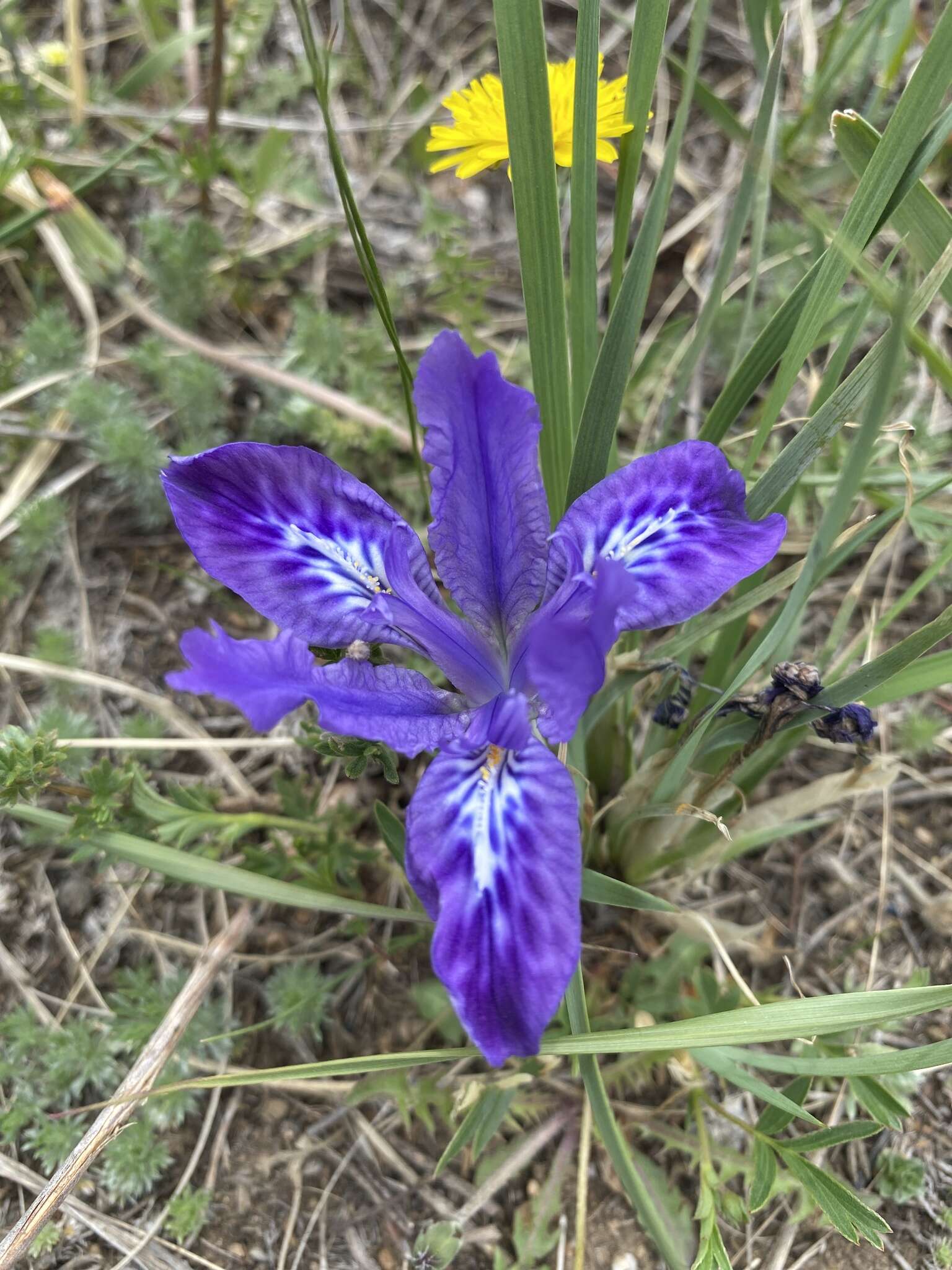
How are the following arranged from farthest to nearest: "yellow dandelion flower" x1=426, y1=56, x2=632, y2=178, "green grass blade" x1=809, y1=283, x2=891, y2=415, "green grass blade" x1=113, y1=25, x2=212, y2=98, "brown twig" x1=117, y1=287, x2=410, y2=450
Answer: "green grass blade" x1=113, y1=25, x2=212, y2=98
"brown twig" x1=117, y1=287, x2=410, y2=450
"yellow dandelion flower" x1=426, y1=56, x2=632, y2=178
"green grass blade" x1=809, y1=283, x2=891, y2=415

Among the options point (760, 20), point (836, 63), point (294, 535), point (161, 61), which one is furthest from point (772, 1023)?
point (161, 61)

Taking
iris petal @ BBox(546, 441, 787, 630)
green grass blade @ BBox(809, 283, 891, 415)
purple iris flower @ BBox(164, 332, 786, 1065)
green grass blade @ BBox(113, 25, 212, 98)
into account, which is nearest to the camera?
purple iris flower @ BBox(164, 332, 786, 1065)

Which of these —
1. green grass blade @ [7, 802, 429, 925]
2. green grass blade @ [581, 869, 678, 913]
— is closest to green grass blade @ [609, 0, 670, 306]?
green grass blade @ [581, 869, 678, 913]

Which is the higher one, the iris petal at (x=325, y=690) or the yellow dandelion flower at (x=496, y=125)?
the yellow dandelion flower at (x=496, y=125)

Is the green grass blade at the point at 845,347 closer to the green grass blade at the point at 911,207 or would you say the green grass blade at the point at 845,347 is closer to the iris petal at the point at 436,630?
the green grass blade at the point at 911,207

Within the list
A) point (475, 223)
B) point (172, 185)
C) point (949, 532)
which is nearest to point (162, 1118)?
→ point (949, 532)

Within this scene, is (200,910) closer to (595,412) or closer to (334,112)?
(595,412)

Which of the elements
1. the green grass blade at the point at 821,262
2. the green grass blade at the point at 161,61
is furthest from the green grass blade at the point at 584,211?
the green grass blade at the point at 161,61

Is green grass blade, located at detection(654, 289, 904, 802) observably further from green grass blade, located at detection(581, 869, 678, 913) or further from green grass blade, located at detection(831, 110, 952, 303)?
green grass blade, located at detection(831, 110, 952, 303)
